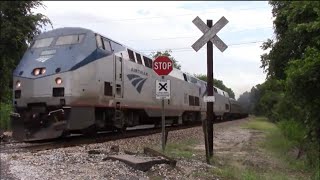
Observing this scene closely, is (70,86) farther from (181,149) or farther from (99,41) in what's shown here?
(181,149)

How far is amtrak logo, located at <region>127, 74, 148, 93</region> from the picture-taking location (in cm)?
1894

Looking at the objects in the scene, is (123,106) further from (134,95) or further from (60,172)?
(60,172)

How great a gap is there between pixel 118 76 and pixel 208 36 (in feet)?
16.6

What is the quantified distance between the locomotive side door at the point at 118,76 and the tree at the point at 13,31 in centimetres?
881

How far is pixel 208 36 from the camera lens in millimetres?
13445

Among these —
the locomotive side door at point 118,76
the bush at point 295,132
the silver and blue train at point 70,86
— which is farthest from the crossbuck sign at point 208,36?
the bush at point 295,132

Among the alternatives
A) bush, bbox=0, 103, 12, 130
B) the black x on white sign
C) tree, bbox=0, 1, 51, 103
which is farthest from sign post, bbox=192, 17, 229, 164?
tree, bbox=0, 1, 51, 103

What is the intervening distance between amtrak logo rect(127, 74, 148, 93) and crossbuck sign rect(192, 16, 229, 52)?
18.7ft

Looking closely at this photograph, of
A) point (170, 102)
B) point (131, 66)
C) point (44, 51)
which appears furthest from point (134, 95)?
point (170, 102)

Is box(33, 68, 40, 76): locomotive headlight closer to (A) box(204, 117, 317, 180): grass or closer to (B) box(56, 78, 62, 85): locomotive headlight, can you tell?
(B) box(56, 78, 62, 85): locomotive headlight

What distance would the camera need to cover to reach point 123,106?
1808cm

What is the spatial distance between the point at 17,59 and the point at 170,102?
8.52 metres

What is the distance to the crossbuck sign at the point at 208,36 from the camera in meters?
13.3

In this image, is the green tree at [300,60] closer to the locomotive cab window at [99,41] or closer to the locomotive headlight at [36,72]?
the locomotive cab window at [99,41]
